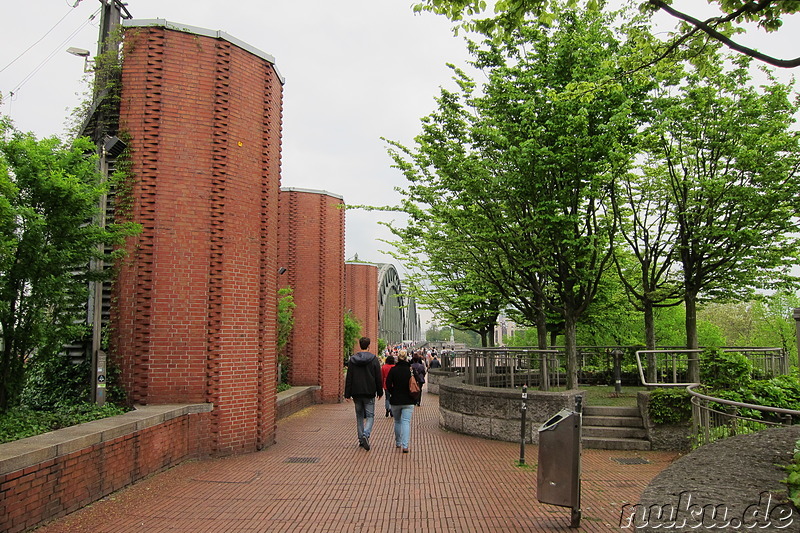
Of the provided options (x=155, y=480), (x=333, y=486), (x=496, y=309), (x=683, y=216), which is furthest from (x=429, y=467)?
(x=496, y=309)

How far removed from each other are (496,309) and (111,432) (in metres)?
19.6

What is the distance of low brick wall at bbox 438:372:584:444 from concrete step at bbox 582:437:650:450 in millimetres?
656

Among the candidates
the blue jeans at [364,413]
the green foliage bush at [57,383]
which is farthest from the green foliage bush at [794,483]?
the green foliage bush at [57,383]

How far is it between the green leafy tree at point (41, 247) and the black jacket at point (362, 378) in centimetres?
418

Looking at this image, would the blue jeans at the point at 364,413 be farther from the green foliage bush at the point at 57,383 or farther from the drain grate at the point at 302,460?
the green foliage bush at the point at 57,383

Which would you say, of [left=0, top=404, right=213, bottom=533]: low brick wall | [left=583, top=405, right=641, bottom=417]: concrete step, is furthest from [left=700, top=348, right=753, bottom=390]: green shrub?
[left=0, top=404, right=213, bottom=533]: low brick wall

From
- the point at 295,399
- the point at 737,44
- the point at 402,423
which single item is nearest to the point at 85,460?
the point at 402,423

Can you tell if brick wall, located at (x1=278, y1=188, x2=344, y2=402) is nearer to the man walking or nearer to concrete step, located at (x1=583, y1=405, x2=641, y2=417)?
the man walking

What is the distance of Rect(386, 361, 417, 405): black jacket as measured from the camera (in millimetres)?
9859

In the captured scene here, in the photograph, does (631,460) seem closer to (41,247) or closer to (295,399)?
(41,247)

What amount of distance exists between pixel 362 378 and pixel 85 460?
4662mm

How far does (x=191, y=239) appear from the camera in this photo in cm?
951

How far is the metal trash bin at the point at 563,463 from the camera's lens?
5.58m

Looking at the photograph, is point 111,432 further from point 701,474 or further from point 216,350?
point 701,474
